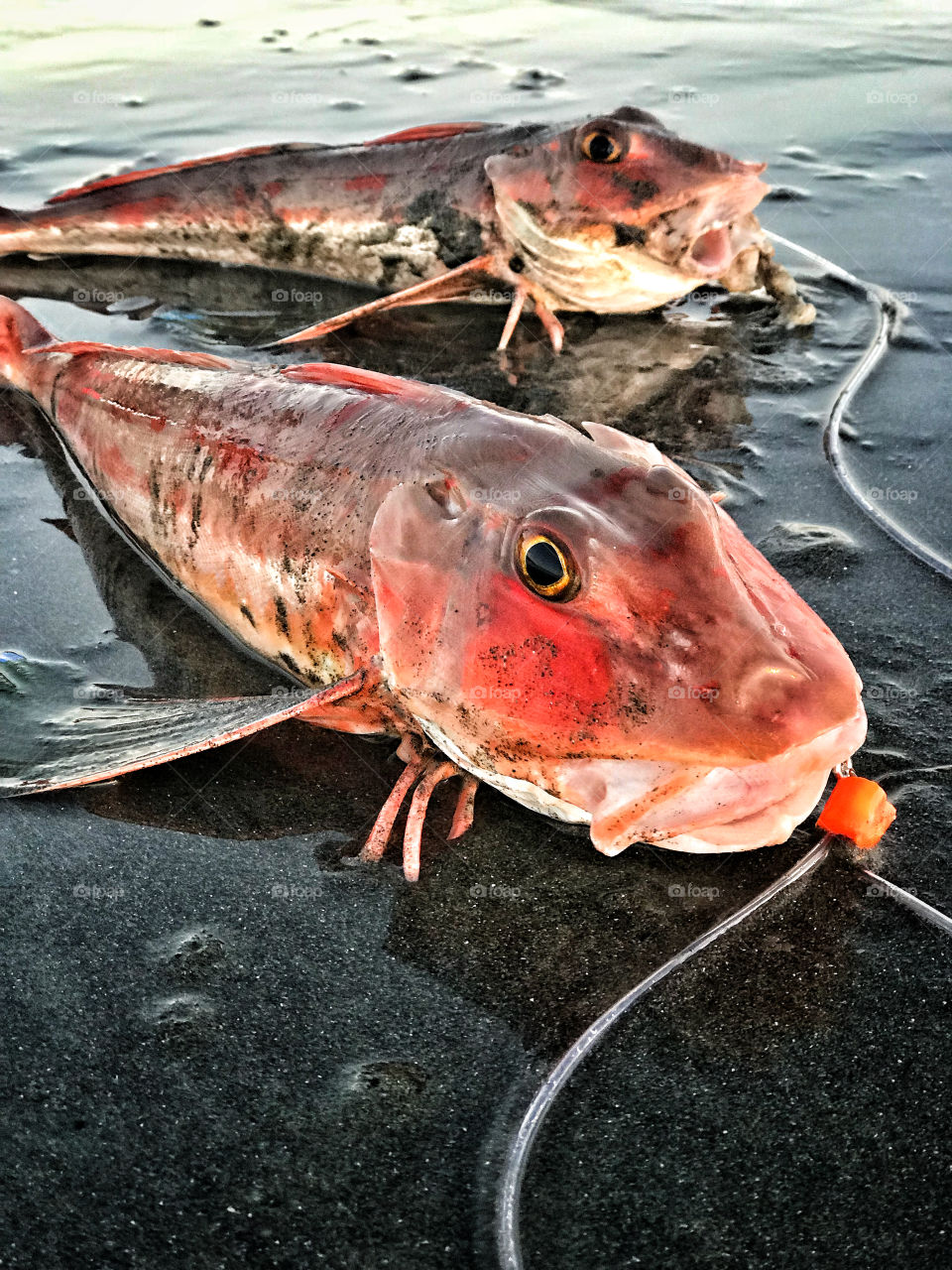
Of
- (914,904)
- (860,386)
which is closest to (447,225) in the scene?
(860,386)

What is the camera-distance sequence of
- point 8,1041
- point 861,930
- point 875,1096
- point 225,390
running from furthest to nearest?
1. point 225,390
2. point 861,930
3. point 8,1041
4. point 875,1096

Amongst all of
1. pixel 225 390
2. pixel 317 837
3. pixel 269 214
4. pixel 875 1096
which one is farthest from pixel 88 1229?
pixel 269 214

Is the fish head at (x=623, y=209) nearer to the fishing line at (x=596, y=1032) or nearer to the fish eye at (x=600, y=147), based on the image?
the fish eye at (x=600, y=147)

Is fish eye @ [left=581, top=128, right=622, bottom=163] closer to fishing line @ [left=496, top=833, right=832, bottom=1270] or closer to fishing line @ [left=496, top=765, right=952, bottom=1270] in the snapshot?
fishing line @ [left=496, top=765, right=952, bottom=1270]

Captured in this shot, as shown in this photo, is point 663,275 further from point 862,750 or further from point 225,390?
point 862,750

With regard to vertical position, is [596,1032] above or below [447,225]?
below

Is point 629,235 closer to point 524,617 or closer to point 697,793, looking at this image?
point 524,617
